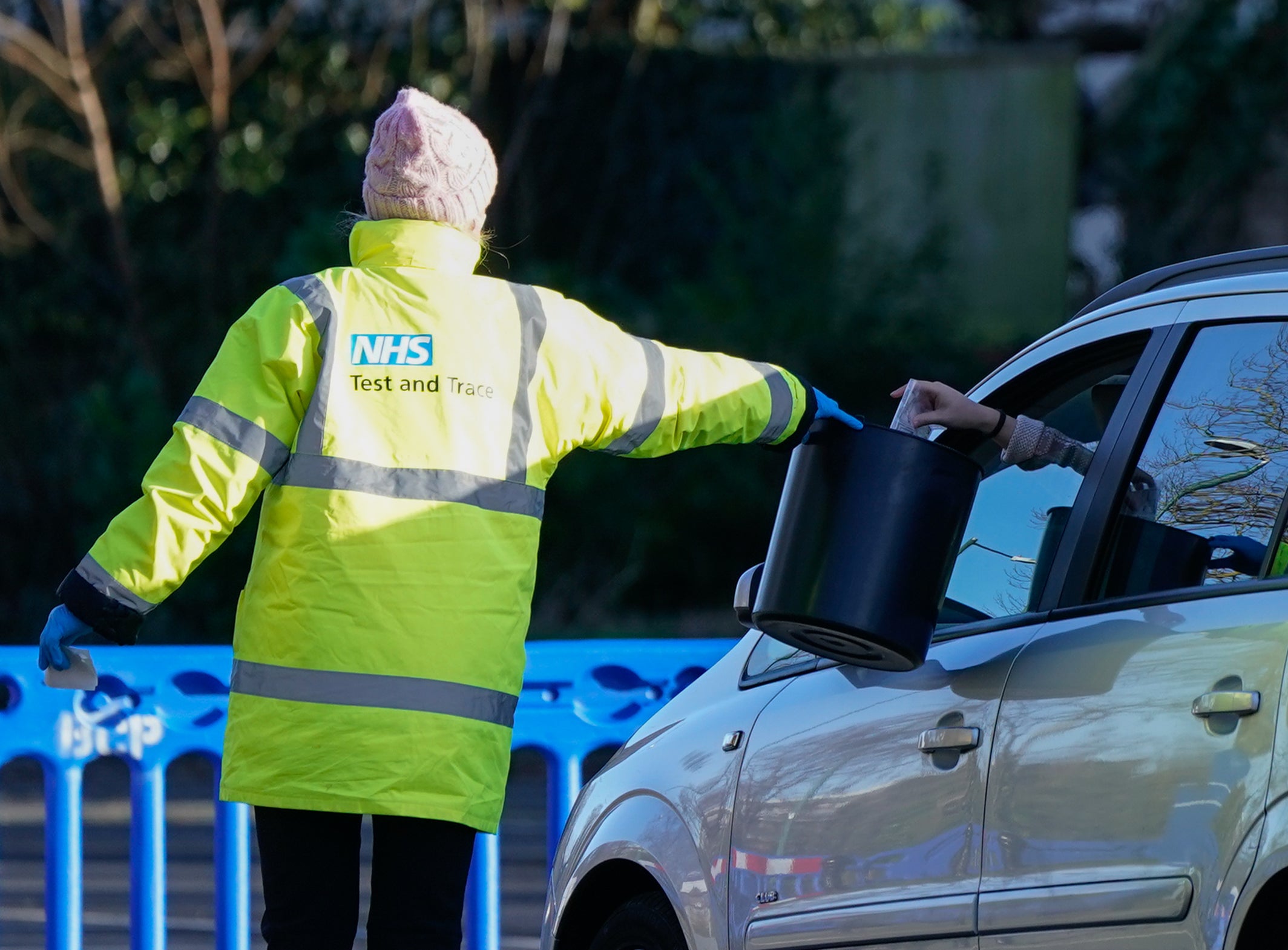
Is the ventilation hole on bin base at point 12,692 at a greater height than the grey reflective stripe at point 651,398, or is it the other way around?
the grey reflective stripe at point 651,398

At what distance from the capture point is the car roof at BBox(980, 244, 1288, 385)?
284 centimetres

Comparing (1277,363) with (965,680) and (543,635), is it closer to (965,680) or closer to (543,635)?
(965,680)

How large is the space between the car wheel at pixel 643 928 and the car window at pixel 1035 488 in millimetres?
846

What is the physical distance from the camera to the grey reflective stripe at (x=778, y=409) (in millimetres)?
3494

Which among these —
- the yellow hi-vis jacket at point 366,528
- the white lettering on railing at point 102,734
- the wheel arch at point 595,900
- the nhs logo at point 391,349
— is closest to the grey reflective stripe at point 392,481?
the yellow hi-vis jacket at point 366,528

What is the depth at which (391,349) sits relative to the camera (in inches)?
127

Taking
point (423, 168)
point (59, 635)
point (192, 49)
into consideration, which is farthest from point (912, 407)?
point (192, 49)

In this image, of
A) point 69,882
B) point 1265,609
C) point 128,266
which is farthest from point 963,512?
point 128,266

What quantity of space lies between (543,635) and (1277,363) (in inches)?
Result: 439

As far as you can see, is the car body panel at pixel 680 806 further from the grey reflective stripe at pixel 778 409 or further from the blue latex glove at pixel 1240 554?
the blue latex glove at pixel 1240 554

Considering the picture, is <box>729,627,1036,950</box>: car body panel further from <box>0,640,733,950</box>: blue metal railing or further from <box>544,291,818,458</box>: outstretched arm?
<box>0,640,733,950</box>: blue metal railing

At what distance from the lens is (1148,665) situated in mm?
2609

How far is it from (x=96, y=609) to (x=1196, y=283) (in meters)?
1.92

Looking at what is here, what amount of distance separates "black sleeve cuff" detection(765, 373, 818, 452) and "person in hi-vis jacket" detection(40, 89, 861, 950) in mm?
371
